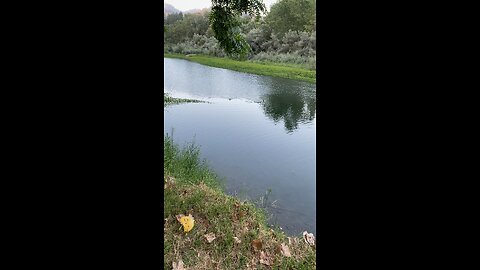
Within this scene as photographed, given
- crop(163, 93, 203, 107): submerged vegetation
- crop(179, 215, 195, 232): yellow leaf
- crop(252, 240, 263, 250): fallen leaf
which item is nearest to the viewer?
crop(252, 240, 263, 250): fallen leaf

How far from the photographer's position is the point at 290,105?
9305 mm

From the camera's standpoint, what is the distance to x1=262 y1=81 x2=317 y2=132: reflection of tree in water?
806cm

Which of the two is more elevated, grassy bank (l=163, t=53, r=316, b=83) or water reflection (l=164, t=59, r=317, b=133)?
grassy bank (l=163, t=53, r=316, b=83)

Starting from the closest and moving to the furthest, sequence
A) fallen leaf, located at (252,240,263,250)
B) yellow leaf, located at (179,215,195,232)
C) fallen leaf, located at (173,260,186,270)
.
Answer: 1. fallen leaf, located at (173,260,186,270)
2. fallen leaf, located at (252,240,263,250)
3. yellow leaf, located at (179,215,195,232)

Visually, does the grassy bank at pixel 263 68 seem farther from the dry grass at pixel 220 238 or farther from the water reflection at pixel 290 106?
the dry grass at pixel 220 238

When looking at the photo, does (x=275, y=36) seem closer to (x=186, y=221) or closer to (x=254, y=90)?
(x=254, y=90)

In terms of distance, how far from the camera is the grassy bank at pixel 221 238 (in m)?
2.37

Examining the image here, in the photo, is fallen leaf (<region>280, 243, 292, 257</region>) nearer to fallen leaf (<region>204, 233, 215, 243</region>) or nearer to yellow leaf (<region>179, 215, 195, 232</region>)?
fallen leaf (<region>204, 233, 215, 243</region>)

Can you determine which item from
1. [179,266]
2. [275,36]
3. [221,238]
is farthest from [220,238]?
[275,36]

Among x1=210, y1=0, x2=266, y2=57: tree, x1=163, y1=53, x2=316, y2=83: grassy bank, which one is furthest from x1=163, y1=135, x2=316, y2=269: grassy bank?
x1=163, y1=53, x2=316, y2=83: grassy bank

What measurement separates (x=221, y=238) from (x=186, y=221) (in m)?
0.32

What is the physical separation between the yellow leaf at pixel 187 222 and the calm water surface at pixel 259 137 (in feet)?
4.01

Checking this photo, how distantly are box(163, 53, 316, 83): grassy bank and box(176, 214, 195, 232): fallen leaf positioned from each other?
9689 millimetres
